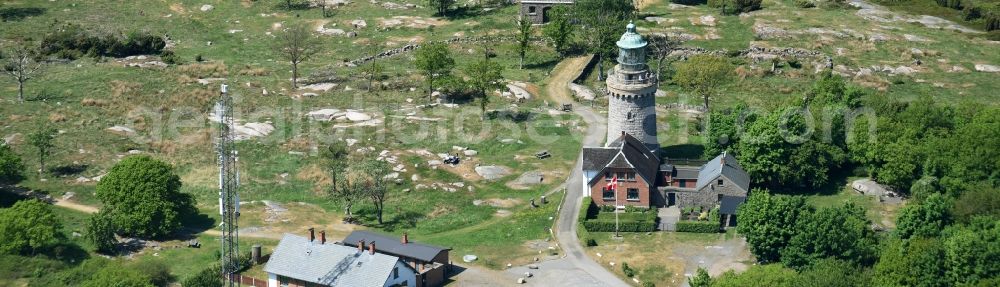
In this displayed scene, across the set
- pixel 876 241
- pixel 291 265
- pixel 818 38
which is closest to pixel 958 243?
pixel 876 241

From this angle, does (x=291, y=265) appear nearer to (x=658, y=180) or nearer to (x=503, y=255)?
(x=503, y=255)

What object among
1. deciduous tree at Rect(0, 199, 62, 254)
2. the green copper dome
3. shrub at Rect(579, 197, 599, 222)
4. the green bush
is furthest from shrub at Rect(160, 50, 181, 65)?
shrub at Rect(579, 197, 599, 222)

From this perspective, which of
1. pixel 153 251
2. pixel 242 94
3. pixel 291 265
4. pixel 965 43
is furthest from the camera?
pixel 965 43

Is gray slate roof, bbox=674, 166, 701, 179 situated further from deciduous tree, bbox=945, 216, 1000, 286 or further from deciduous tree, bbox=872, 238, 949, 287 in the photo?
deciduous tree, bbox=945, 216, 1000, 286

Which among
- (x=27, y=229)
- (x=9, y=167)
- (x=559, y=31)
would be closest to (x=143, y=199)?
(x=27, y=229)

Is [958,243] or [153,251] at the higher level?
[958,243]

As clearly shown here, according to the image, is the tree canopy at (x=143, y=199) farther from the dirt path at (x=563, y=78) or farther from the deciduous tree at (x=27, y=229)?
the dirt path at (x=563, y=78)

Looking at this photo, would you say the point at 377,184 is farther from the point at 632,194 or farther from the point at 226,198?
the point at 632,194
